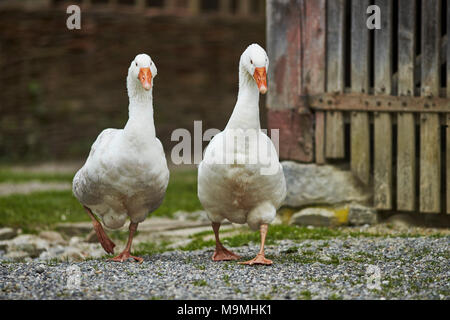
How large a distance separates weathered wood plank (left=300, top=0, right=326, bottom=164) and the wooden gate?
0.5 inches

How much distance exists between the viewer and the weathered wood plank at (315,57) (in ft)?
28.7

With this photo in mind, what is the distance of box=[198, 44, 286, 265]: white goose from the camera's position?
6.21 m

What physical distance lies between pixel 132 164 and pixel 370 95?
3483mm

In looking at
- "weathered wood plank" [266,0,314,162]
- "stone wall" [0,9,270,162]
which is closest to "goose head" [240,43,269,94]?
"weathered wood plank" [266,0,314,162]

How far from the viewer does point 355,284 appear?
213 inches

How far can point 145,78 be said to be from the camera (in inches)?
249

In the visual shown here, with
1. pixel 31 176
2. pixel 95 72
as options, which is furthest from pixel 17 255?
pixel 95 72

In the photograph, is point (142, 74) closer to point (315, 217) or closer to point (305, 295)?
point (305, 295)

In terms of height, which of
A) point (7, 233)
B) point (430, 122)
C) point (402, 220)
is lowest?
point (7, 233)

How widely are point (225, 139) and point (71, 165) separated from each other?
963cm

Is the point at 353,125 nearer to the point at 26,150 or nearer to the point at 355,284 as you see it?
the point at 355,284

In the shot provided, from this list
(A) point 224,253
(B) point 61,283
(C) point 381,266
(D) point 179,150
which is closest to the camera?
(B) point 61,283

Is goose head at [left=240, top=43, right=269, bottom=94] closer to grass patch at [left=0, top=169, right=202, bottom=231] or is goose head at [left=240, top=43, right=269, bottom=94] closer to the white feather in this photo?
the white feather

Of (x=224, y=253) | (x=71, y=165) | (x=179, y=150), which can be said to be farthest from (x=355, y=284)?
(x=179, y=150)
